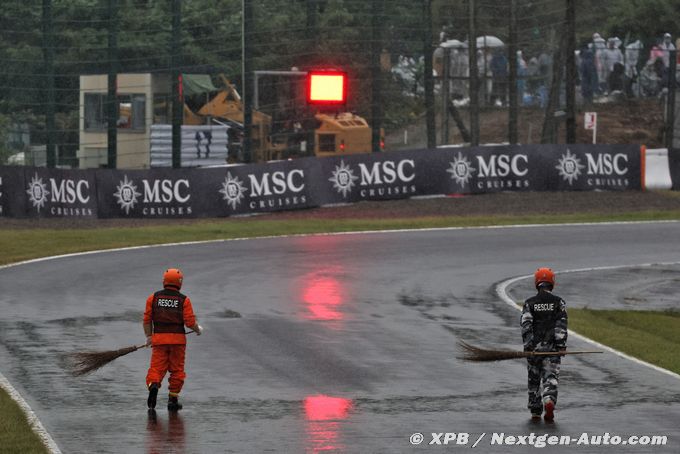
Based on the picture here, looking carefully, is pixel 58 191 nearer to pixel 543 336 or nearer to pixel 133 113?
pixel 133 113

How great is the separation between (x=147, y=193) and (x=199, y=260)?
10200 mm

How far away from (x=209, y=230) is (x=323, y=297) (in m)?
12.3

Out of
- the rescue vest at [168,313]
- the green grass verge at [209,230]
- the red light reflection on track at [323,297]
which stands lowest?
the red light reflection on track at [323,297]

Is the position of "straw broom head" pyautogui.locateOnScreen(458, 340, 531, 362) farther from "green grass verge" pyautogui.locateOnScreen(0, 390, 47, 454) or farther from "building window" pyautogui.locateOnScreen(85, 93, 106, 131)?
"building window" pyautogui.locateOnScreen(85, 93, 106, 131)

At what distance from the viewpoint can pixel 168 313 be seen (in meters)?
15.3

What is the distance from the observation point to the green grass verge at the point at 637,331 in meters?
20.1

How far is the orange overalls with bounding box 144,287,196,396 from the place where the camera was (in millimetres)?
15281

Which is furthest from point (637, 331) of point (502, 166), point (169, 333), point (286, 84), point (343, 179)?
point (286, 84)

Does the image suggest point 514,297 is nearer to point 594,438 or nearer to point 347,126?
point 594,438

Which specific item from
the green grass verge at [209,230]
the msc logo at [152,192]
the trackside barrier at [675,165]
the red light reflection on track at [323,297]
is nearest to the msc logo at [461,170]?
the green grass verge at [209,230]

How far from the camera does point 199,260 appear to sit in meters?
30.8

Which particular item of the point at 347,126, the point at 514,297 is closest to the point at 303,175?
the point at 347,126

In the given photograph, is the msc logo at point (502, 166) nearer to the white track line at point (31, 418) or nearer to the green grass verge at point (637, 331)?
the green grass verge at point (637, 331)

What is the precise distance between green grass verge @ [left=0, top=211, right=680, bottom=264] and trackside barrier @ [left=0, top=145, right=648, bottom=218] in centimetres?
120
